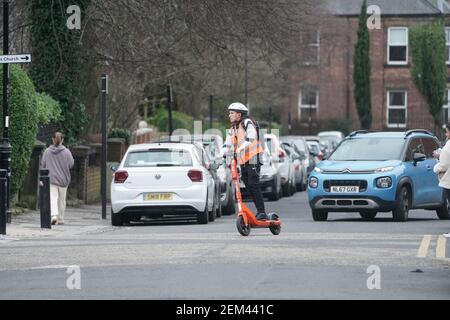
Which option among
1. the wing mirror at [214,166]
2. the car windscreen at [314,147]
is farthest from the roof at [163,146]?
the car windscreen at [314,147]

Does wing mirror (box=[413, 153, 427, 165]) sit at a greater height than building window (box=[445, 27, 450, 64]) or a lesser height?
lesser

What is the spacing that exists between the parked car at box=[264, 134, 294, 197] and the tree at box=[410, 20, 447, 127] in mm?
34527

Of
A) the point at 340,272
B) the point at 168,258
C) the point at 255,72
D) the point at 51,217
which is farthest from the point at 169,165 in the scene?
the point at 255,72

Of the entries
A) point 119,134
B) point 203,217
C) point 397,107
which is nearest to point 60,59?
point 203,217

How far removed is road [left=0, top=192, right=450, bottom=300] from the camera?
1262cm

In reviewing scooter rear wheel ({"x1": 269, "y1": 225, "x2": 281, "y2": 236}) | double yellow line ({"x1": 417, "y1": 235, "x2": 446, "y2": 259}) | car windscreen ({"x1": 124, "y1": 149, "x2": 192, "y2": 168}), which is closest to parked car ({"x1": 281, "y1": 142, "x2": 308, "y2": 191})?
car windscreen ({"x1": 124, "y1": 149, "x2": 192, "y2": 168})

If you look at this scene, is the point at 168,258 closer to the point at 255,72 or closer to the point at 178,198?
the point at 178,198

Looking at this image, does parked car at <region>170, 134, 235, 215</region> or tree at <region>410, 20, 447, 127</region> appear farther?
tree at <region>410, 20, 447, 127</region>

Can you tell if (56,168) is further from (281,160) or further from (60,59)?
(281,160)

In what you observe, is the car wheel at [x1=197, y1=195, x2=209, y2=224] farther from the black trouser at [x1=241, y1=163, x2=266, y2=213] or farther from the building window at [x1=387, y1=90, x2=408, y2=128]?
the building window at [x1=387, y1=90, x2=408, y2=128]

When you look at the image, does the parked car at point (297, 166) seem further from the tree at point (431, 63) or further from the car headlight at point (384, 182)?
the tree at point (431, 63)

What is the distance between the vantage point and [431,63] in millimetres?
73438
